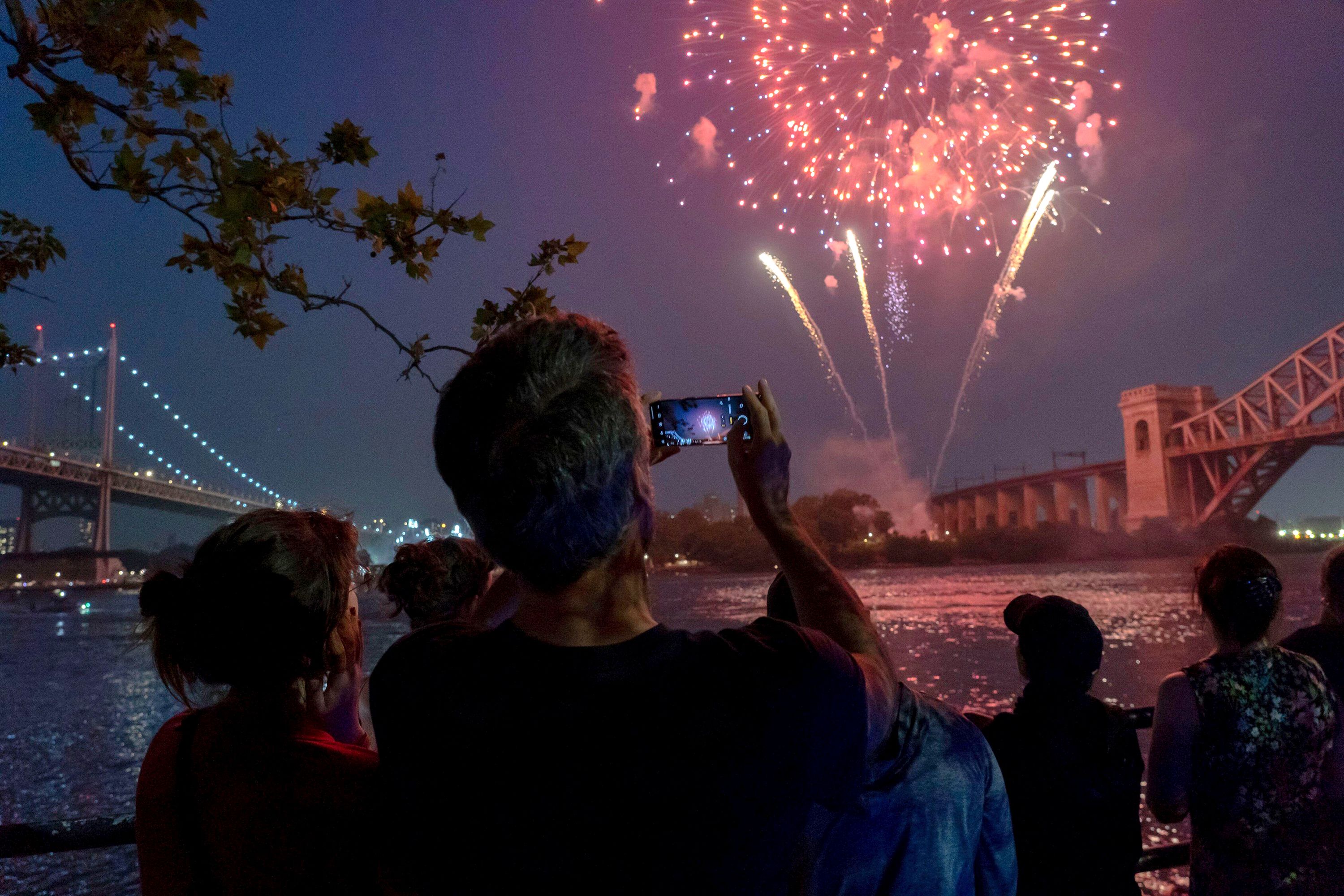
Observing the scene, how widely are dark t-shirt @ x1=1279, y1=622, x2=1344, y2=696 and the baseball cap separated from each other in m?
1.10

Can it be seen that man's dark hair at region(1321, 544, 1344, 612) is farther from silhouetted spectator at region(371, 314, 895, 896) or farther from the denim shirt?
silhouetted spectator at region(371, 314, 895, 896)

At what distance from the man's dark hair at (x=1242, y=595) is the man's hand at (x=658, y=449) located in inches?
66.0

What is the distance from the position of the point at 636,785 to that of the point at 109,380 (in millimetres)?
87891

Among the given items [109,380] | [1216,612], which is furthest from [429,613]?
[109,380]

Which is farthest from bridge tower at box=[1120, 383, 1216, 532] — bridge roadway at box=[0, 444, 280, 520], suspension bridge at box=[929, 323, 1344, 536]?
bridge roadway at box=[0, 444, 280, 520]

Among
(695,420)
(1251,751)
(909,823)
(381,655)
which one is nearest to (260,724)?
(695,420)

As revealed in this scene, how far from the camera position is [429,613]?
2600 millimetres

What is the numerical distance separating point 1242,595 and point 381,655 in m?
10.00

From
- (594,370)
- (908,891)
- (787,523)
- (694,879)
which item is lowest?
(908,891)

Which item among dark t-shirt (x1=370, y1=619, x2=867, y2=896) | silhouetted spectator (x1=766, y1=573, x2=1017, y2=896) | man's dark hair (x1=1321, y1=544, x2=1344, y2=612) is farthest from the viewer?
man's dark hair (x1=1321, y1=544, x2=1344, y2=612)

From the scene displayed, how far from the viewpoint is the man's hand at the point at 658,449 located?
142cm

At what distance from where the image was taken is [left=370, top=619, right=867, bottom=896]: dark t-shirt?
1.01 m

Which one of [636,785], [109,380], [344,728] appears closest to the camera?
[636,785]

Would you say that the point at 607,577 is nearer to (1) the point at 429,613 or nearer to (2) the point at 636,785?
(2) the point at 636,785
